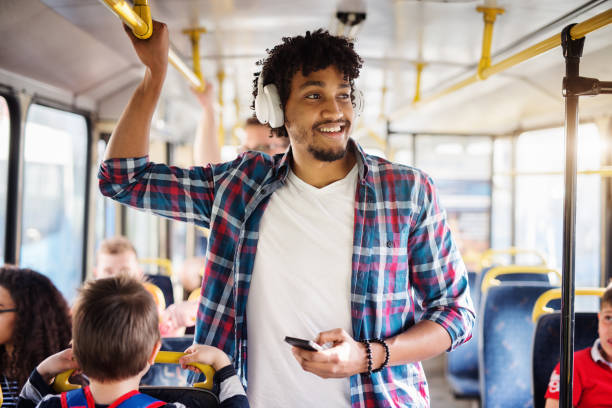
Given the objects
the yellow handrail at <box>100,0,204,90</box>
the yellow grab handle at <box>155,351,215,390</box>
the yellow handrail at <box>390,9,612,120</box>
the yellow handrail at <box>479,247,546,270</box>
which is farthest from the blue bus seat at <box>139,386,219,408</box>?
the yellow handrail at <box>479,247,546,270</box>

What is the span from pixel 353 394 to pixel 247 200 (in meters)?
0.63

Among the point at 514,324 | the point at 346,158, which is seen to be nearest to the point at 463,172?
the point at 514,324

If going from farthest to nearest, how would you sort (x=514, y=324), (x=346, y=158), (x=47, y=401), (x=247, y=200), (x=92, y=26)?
(x=514, y=324)
(x=92, y=26)
(x=346, y=158)
(x=247, y=200)
(x=47, y=401)

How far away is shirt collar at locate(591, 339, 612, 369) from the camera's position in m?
2.12

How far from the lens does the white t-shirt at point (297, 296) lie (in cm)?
148

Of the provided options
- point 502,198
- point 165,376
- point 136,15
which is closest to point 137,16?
point 136,15

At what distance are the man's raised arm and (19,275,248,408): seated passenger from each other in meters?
0.37

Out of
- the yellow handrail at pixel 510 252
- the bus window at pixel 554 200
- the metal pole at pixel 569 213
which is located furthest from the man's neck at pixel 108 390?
the yellow handrail at pixel 510 252

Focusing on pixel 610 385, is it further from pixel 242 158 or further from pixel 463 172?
pixel 463 172

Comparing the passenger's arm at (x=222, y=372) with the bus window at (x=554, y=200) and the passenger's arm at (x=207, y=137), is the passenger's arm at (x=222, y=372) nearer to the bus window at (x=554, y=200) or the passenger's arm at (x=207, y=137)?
the passenger's arm at (x=207, y=137)

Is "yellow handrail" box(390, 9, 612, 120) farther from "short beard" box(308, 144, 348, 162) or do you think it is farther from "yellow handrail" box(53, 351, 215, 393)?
"yellow handrail" box(53, 351, 215, 393)

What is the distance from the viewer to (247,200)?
157 centimetres

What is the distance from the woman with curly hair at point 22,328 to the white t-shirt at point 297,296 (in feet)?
3.45

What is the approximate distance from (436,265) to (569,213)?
1.26 feet
